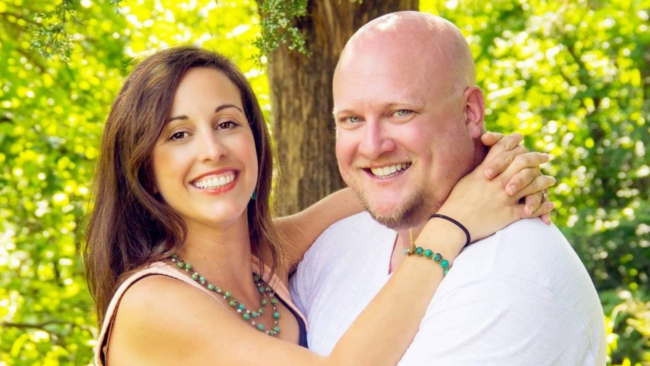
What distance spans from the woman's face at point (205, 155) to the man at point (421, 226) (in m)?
0.40

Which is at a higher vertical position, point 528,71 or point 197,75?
point 197,75

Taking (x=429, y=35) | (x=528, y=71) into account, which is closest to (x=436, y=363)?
(x=429, y=35)

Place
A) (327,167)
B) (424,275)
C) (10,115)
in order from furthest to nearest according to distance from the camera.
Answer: (10,115) < (327,167) < (424,275)

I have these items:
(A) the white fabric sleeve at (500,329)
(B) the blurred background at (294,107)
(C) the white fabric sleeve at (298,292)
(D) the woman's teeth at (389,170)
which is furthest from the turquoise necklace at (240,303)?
(A) the white fabric sleeve at (500,329)

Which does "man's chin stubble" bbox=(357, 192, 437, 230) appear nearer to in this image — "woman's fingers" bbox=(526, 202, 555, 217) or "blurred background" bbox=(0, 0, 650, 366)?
"woman's fingers" bbox=(526, 202, 555, 217)

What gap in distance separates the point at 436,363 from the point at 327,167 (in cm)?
177

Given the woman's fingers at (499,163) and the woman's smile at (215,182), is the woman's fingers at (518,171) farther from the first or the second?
the woman's smile at (215,182)

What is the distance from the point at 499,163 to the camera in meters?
2.36

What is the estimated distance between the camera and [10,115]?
521cm

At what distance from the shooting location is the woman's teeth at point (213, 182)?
265 centimetres

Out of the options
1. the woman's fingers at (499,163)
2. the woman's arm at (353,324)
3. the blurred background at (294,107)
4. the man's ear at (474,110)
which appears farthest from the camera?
the blurred background at (294,107)

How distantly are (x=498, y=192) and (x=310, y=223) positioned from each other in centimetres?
104

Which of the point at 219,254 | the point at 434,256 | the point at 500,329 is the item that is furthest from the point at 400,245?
the point at 500,329

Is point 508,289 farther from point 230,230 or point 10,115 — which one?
point 10,115
